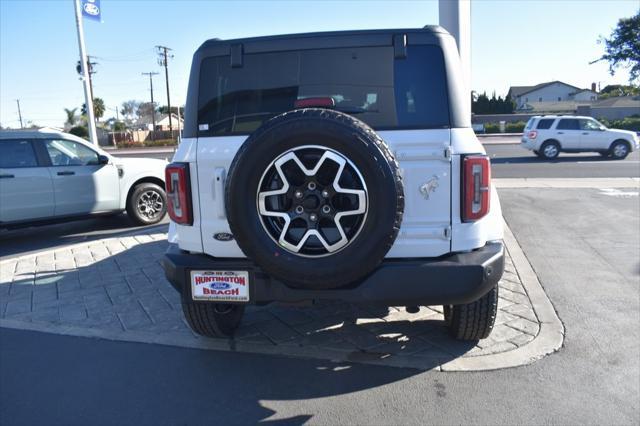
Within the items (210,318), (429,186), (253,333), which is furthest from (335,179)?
(253,333)

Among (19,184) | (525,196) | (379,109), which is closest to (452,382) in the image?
(379,109)

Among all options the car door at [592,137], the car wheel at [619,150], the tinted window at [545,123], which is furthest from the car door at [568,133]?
the car wheel at [619,150]

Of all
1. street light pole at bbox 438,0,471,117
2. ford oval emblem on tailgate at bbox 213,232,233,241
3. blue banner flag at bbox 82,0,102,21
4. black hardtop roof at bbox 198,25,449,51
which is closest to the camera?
black hardtop roof at bbox 198,25,449,51

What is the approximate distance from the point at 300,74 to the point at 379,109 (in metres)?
→ 0.56

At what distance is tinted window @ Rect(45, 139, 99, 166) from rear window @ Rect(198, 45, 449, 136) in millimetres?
5333

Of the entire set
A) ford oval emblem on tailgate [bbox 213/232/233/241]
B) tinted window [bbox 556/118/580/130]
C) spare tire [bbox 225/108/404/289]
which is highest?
tinted window [bbox 556/118/580/130]

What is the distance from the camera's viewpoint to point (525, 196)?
1007 cm

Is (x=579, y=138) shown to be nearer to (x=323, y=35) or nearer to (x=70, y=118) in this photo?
(x=323, y=35)

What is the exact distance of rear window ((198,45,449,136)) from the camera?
298cm

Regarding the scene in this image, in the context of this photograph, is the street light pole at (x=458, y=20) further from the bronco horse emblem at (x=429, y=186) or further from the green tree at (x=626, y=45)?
the green tree at (x=626, y=45)

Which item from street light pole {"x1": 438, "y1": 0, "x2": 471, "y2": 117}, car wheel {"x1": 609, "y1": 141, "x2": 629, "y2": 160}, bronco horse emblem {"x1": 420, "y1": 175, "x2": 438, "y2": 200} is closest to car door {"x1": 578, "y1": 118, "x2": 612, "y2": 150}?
A: car wheel {"x1": 609, "y1": 141, "x2": 629, "y2": 160}

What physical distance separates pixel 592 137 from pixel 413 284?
65.1ft

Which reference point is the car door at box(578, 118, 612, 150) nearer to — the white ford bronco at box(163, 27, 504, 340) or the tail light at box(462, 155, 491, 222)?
the white ford bronco at box(163, 27, 504, 340)

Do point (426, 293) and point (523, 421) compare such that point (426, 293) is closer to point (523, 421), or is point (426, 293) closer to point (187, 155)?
point (523, 421)
